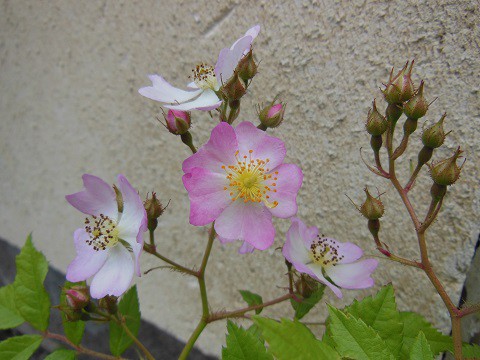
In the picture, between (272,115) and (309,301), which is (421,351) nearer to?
(309,301)

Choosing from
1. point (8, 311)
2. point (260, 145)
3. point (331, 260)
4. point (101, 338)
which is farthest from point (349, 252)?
point (101, 338)

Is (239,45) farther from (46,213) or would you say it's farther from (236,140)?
(46,213)

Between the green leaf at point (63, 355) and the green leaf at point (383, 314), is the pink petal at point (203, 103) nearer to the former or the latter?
the green leaf at point (383, 314)

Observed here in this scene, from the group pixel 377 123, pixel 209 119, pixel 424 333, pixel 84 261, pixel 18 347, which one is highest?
pixel 209 119

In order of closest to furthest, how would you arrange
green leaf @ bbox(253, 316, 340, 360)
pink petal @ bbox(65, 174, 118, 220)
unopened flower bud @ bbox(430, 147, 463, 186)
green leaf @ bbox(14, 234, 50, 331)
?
green leaf @ bbox(253, 316, 340, 360) → unopened flower bud @ bbox(430, 147, 463, 186) → pink petal @ bbox(65, 174, 118, 220) → green leaf @ bbox(14, 234, 50, 331)

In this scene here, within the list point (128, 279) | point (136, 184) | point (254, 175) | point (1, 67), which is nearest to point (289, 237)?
point (254, 175)

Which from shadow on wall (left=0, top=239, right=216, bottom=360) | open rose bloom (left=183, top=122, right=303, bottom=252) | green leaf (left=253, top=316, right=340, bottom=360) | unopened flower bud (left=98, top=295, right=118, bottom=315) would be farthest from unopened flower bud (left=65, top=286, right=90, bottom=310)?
shadow on wall (left=0, top=239, right=216, bottom=360)

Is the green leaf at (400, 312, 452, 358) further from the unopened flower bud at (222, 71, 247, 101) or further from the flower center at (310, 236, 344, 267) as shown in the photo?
the unopened flower bud at (222, 71, 247, 101)
